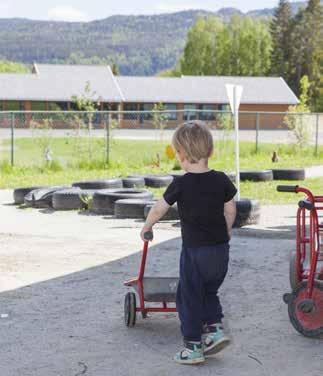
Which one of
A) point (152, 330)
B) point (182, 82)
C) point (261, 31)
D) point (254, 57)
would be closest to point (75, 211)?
point (152, 330)

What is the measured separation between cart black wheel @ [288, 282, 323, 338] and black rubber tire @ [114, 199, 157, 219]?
6936 millimetres

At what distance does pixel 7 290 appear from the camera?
7.71 meters

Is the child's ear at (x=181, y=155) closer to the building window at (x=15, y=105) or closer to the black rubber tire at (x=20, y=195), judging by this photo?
the black rubber tire at (x=20, y=195)

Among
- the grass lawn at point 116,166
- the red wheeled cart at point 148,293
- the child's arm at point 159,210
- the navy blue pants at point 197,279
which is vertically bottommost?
the grass lawn at point 116,166

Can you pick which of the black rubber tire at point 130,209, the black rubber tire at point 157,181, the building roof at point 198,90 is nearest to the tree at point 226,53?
the building roof at point 198,90

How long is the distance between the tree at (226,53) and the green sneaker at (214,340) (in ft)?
306

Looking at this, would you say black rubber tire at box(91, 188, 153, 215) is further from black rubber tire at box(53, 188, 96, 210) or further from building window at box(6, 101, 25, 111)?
building window at box(6, 101, 25, 111)

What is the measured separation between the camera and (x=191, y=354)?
5418 millimetres

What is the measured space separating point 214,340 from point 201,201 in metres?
0.86

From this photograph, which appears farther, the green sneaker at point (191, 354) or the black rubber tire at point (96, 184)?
the black rubber tire at point (96, 184)

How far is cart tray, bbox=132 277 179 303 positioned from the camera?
6242 millimetres

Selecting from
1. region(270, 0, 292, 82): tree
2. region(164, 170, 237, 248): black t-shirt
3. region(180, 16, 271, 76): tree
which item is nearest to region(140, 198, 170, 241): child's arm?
region(164, 170, 237, 248): black t-shirt

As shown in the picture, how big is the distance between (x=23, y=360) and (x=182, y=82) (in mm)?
73521

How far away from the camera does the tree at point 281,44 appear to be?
303 ft
